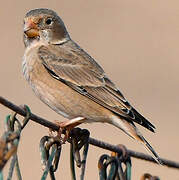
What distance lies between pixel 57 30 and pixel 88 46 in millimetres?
7463

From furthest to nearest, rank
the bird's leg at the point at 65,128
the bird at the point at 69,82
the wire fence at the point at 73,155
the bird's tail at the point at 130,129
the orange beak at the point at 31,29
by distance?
the orange beak at the point at 31,29 < the bird at the point at 69,82 < the bird's tail at the point at 130,129 < the bird's leg at the point at 65,128 < the wire fence at the point at 73,155

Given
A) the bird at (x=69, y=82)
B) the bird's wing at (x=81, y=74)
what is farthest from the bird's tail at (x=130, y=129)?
the bird's wing at (x=81, y=74)

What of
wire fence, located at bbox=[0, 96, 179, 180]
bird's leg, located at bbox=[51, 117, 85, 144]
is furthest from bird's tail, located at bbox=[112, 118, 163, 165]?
wire fence, located at bbox=[0, 96, 179, 180]

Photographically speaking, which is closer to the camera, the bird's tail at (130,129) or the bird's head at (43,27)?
the bird's tail at (130,129)

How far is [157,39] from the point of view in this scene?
52.5 ft

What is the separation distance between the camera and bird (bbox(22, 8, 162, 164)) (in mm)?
6543

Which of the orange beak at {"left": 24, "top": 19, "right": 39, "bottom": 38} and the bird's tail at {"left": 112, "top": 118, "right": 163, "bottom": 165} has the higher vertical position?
the orange beak at {"left": 24, "top": 19, "right": 39, "bottom": 38}

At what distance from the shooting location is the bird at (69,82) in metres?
6.54

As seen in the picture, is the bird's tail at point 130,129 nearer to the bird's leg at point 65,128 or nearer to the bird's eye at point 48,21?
the bird's leg at point 65,128

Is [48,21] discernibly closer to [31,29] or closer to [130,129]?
[31,29]

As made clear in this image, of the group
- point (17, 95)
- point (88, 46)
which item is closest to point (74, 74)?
point (17, 95)

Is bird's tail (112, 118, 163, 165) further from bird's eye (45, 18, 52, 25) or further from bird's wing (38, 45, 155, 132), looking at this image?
bird's eye (45, 18, 52, 25)

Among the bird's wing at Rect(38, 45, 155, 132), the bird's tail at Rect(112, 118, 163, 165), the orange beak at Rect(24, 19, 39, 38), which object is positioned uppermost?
the orange beak at Rect(24, 19, 39, 38)

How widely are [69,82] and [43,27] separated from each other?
0.76m
